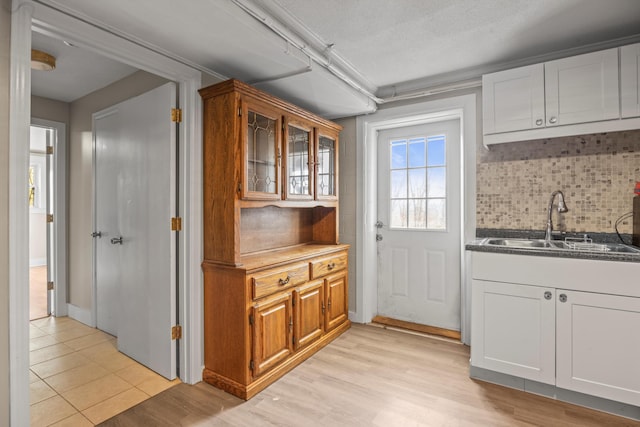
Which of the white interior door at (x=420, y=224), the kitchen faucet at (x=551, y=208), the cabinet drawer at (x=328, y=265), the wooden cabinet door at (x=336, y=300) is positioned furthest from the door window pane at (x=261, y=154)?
the kitchen faucet at (x=551, y=208)

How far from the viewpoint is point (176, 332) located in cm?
241

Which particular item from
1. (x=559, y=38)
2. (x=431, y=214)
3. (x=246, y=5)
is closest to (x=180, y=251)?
(x=246, y=5)

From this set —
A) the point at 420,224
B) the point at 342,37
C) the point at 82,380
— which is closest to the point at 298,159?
the point at 342,37

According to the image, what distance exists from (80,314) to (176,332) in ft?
6.70

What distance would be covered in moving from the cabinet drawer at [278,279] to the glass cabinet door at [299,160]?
590 millimetres

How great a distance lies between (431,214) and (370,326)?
52.1 inches

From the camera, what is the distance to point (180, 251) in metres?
2.38

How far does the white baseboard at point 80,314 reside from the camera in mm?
3557

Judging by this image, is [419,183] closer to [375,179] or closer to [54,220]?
[375,179]

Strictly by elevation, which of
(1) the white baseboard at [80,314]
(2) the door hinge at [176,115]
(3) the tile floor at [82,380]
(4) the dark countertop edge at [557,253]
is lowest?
(3) the tile floor at [82,380]

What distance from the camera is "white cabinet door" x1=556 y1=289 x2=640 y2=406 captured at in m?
1.94

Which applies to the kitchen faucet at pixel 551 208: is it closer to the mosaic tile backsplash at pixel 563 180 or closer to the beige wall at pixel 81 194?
the mosaic tile backsplash at pixel 563 180

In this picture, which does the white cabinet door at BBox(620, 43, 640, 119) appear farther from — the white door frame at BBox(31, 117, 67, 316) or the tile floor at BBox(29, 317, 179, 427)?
the white door frame at BBox(31, 117, 67, 316)

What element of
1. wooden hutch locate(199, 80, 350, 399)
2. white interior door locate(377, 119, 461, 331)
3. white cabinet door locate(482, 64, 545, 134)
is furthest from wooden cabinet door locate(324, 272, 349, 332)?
white cabinet door locate(482, 64, 545, 134)
